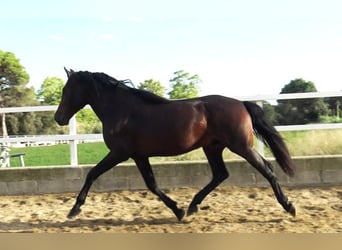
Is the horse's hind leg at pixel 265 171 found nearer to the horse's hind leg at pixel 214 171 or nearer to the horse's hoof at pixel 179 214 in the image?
the horse's hind leg at pixel 214 171

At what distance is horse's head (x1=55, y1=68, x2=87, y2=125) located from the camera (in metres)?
4.54

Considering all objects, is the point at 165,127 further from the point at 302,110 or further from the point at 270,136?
the point at 302,110

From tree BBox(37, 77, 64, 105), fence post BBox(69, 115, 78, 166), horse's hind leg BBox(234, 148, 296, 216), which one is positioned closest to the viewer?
horse's hind leg BBox(234, 148, 296, 216)

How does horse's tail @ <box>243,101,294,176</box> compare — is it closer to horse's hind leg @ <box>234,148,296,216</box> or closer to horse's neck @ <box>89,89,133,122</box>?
horse's hind leg @ <box>234,148,296,216</box>

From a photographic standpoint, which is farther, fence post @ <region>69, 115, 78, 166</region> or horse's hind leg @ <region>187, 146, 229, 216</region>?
fence post @ <region>69, 115, 78, 166</region>

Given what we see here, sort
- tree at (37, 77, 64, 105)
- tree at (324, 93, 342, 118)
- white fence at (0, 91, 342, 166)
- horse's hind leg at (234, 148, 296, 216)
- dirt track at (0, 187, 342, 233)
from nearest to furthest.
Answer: dirt track at (0, 187, 342, 233), horse's hind leg at (234, 148, 296, 216), white fence at (0, 91, 342, 166), tree at (324, 93, 342, 118), tree at (37, 77, 64, 105)

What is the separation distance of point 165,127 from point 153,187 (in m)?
0.60

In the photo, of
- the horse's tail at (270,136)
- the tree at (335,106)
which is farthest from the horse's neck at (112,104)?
the tree at (335,106)

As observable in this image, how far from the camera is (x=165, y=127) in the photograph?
14.2 ft

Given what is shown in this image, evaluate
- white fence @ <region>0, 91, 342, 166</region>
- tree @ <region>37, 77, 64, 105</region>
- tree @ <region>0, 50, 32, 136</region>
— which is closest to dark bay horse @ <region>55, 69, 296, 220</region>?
white fence @ <region>0, 91, 342, 166</region>

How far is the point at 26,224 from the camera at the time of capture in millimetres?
4379

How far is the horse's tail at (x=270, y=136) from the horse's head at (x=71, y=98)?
1650 millimetres

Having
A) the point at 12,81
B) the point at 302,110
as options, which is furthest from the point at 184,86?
the point at 12,81

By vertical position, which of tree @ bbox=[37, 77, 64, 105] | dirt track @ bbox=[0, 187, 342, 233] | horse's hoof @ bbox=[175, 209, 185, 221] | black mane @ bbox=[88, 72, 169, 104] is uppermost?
tree @ bbox=[37, 77, 64, 105]
